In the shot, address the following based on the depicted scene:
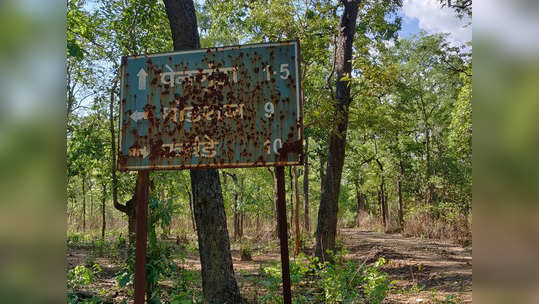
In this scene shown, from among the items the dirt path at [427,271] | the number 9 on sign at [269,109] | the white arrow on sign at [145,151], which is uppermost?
the number 9 on sign at [269,109]

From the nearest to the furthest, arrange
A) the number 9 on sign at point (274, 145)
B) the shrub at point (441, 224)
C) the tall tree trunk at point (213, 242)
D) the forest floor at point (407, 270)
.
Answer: the number 9 on sign at point (274, 145) < the tall tree trunk at point (213, 242) < the forest floor at point (407, 270) < the shrub at point (441, 224)

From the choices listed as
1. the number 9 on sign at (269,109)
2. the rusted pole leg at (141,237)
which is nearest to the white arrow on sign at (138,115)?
the rusted pole leg at (141,237)

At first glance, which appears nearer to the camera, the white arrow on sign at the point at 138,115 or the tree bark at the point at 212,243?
the white arrow on sign at the point at 138,115

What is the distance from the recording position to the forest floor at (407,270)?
17.8 ft

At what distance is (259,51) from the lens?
274 cm

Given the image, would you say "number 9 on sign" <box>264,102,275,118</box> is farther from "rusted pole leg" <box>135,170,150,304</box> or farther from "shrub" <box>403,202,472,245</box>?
"shrub" <box>403,202,472,245</box>

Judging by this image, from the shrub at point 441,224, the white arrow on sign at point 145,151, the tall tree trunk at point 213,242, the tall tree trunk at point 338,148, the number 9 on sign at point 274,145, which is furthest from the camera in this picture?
the shrub at point 441,224

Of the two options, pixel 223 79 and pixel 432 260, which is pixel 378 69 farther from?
pixel 432 260

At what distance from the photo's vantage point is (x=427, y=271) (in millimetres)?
7688

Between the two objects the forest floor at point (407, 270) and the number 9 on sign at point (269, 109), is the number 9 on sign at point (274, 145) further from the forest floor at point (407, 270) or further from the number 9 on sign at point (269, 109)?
the forest floor at point (407, 270)

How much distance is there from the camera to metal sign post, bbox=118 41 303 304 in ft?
8.73

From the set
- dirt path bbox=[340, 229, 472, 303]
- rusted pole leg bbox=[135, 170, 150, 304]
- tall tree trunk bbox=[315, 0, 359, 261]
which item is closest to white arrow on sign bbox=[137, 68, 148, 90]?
rusted pole leg bbox=[135, 170, 150, 304]
